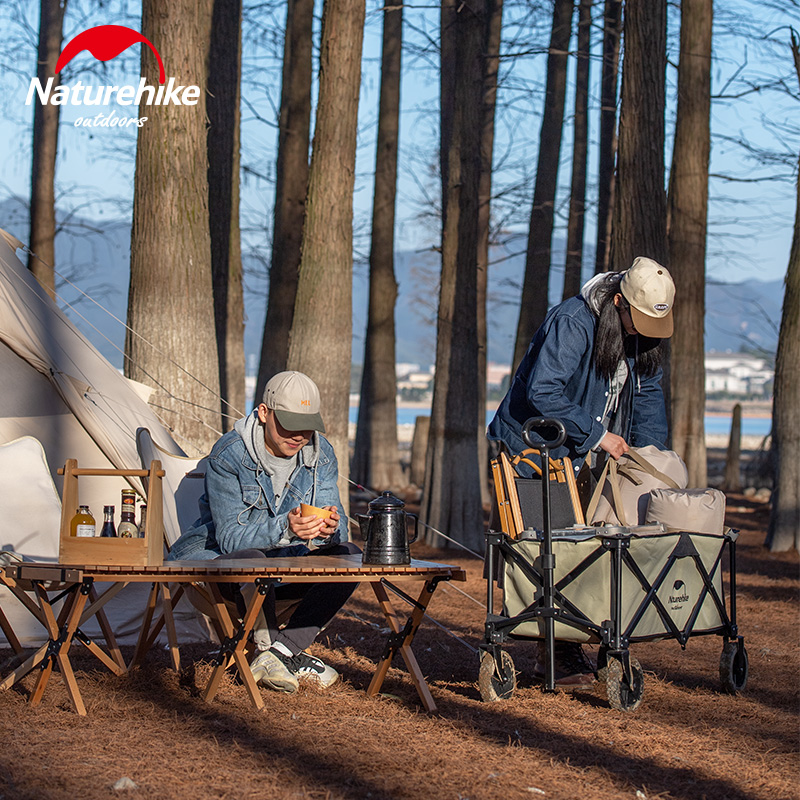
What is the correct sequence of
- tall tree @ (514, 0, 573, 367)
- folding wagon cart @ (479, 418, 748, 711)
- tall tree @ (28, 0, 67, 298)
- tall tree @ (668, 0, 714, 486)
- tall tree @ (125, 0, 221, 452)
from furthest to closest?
tall tree @ (28, 0, 67, 298) < tall tree @ (514, 0, 573, 367) < tall tree @ (668, 0, 714, 486) < tall tree @ (125, 0, 221, 452) < folding wagon cart @ (479, 418, 748, 711)

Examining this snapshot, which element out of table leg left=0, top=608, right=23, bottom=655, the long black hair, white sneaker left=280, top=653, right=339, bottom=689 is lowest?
white sneaker left=280, top=653, right=339, bottom=689

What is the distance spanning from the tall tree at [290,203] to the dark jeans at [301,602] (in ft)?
26.0

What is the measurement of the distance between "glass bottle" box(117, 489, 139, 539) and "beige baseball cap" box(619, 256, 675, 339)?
237cm

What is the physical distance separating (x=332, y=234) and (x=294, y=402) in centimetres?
453

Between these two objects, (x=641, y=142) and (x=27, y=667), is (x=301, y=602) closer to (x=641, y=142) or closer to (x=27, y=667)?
(x=27, y=667)

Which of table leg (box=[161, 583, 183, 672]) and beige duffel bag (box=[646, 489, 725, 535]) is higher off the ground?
beige duffel bag (box=[646, 489, 725, 535])

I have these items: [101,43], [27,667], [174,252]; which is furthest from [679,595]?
[101,43]

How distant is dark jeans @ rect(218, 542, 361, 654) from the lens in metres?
4.85

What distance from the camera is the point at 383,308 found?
16234 mm

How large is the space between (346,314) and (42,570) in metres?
5.12

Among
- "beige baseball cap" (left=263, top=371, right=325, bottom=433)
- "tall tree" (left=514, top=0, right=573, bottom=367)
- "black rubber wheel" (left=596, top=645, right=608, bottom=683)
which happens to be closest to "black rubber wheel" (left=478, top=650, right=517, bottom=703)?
"black rubber wheel" (left=596, top=645, right=608, bottom=683)

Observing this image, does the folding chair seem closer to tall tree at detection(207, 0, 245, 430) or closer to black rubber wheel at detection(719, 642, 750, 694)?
black rubber wheel at detection(719, 642, 750, 694)

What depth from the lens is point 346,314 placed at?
356 inches

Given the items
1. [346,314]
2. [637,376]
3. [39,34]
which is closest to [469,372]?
[346,314]
